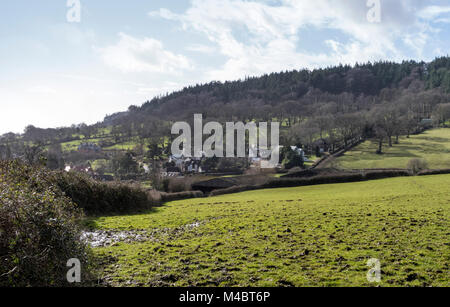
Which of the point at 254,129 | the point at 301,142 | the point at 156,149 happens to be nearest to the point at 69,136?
the point at 156,149

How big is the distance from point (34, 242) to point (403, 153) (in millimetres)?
92171

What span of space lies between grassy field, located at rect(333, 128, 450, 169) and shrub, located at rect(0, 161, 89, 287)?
74.4m

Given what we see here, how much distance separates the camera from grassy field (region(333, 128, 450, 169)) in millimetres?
73938

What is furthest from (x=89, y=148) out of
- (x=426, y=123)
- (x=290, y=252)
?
(x=426, y=123)

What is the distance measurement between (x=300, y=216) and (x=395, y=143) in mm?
90893

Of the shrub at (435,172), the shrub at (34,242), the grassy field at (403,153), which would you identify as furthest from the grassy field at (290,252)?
the grassy field at (403,153)

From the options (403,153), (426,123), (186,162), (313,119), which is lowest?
(186,162)

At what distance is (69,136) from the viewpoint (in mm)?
153500

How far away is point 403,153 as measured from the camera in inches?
3265

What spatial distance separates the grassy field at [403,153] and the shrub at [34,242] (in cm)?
7444

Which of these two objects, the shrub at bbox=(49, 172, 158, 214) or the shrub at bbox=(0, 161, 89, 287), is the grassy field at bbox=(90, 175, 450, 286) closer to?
the shrub at bbox=(0, 161, 89, 287)

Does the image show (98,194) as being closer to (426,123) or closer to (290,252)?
(290,252)

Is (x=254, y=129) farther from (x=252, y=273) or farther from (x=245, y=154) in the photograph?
(x=252, y=273)

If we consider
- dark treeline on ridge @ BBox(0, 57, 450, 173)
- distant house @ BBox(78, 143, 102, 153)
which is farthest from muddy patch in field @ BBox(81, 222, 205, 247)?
distant house @ BBox(78, 143, 102, 153)
